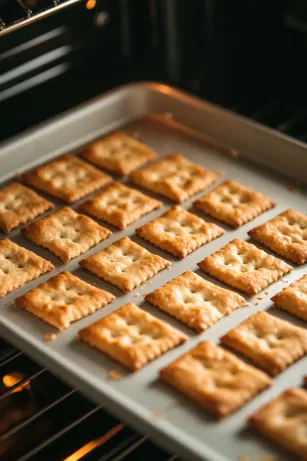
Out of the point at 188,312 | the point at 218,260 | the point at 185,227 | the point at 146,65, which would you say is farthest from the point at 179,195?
the point at 146,65

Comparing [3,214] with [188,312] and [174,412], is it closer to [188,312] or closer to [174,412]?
[188,312]

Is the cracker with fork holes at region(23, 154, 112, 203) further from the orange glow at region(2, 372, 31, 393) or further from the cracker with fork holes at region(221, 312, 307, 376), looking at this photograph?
the cracker with fork holes at region(221, 312, 307, 376)

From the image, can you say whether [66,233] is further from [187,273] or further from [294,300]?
[294,300]

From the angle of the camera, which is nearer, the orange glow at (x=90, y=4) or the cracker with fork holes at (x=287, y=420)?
the cracker with fork holes at (x=287, y=420)

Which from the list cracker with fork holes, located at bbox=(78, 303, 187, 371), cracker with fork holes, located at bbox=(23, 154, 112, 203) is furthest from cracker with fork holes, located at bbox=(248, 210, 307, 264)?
cracker with fork holes, located at bbox=(23, 154, 112, 203)

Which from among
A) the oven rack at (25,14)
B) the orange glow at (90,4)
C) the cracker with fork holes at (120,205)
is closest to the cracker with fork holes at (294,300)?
the cracker with fork holes at (120,205)

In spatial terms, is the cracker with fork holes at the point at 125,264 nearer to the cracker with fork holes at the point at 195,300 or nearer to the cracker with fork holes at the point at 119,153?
the cracker with fork holes at the point at 195,300
